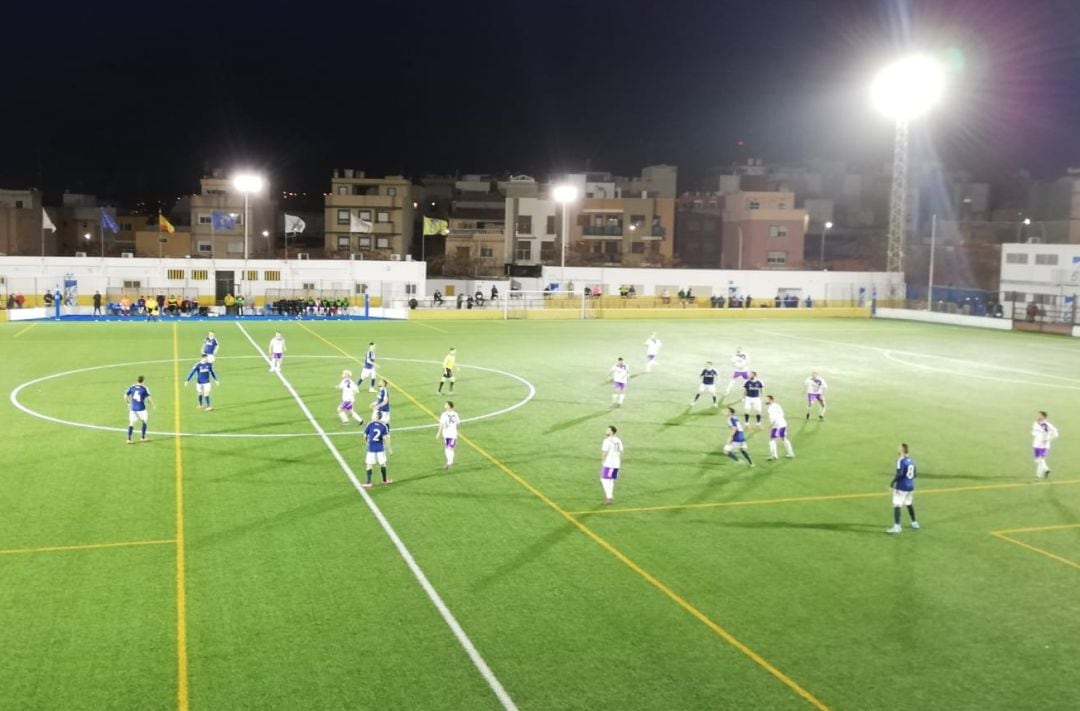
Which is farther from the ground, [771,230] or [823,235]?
[823,235]

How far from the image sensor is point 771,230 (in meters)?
91.6

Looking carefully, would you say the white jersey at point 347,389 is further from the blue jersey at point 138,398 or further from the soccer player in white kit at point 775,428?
the soccer player in white kit at point 775,428

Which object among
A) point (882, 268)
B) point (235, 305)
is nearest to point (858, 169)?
point (882, 268)

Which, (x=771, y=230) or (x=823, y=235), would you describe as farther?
(x=823, y=235)

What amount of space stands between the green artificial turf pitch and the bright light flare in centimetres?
4412

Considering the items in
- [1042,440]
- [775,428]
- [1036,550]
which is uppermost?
[1042,440]

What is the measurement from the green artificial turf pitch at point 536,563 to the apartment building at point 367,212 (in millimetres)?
63622

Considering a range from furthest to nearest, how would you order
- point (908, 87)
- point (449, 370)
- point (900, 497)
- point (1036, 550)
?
point (908, 87), point (449, 370), point (900, 497), point (1036, 550)

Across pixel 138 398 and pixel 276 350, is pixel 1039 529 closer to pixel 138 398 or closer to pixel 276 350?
pixel 138 398

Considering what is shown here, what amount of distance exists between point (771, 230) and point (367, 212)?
138 ft

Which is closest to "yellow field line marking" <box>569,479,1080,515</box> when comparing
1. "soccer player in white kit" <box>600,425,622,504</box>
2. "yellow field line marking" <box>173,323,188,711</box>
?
"soccer player in white kit" <box>600,425,622,504</box>

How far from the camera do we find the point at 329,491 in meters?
18.0

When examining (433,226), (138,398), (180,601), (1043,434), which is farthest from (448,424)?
(433,226)

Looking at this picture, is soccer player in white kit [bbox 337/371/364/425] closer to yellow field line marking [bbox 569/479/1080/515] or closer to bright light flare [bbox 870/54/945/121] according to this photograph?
yellow field line marking [bbox 569/479/1080/515]
